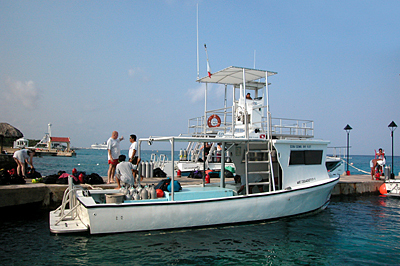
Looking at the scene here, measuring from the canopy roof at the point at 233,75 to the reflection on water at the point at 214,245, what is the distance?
16.3ft

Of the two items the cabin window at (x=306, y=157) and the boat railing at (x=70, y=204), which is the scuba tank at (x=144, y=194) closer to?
the boat railing at (x=70, y=204)

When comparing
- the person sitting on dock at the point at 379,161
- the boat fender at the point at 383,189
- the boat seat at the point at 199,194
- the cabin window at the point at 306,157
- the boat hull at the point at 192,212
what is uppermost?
the cabin window at the point at 306,157

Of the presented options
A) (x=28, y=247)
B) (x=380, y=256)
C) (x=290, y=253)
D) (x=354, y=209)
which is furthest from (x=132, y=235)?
(x=354, y=209)

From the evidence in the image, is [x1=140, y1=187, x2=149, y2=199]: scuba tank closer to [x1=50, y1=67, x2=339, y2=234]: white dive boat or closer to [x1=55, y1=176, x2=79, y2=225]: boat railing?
[x1=50, y1=67, x2=339, y2=234]: white dive boat

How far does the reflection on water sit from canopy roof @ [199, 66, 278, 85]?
497 cm

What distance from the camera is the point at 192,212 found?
8.01 meters

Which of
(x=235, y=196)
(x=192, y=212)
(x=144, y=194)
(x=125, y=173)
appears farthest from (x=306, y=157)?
(x=125, y=173)

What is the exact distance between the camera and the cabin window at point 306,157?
392 inches

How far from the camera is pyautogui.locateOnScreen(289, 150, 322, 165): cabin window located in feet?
32.6

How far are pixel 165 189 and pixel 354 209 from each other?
8.37 meters

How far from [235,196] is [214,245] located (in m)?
1.61

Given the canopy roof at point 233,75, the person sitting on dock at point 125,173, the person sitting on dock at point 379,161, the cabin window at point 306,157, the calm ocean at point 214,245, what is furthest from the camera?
the person sitting on dock at point 379,161

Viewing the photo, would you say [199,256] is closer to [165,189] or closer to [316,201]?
[165,189]

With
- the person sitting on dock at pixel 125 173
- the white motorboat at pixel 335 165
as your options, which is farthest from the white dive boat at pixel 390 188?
the person sitting on dock at pixel 125 173
